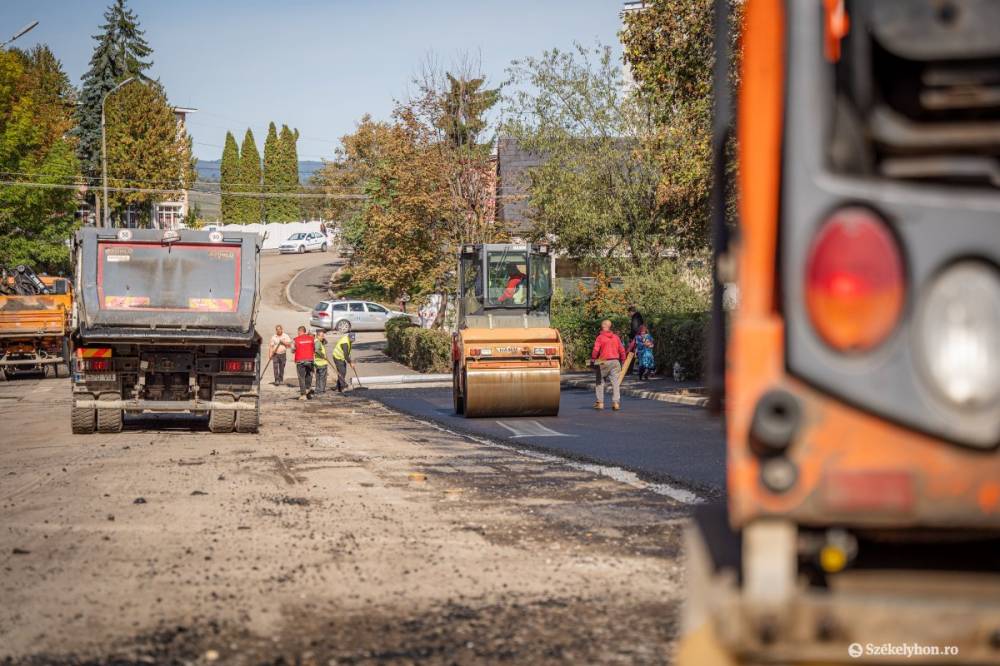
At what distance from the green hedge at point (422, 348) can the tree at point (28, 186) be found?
13981mm

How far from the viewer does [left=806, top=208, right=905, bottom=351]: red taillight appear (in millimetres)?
2648

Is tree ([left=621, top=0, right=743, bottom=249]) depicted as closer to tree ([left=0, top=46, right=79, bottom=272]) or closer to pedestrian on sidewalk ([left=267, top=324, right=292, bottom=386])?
pedestrian on sidewalk ([left=267, top=324, right=292, bottom=386])

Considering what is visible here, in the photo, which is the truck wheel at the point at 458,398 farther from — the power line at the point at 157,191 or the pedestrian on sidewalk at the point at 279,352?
the power line at the point at 157,191

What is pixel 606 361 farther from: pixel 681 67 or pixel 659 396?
pixel 681 67

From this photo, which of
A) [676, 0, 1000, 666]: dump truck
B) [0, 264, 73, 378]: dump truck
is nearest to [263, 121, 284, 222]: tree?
[0, 264, 73, 378]: dump truck

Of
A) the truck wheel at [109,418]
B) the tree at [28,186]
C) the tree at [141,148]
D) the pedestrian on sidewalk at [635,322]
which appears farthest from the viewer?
the tree at [141,148]

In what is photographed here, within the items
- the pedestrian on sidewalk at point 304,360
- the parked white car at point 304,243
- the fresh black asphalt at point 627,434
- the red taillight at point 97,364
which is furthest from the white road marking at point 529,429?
the parked white car at point 304,243

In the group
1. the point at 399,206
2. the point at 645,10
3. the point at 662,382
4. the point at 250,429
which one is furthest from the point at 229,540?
the point at 399,206

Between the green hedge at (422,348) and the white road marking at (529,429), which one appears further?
the green hedge at (422,348)

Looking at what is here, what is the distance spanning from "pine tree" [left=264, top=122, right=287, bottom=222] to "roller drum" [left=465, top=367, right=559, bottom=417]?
3487 inches

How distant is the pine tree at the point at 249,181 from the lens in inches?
4141

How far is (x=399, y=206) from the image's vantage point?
42.2m

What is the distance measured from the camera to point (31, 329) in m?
33.9

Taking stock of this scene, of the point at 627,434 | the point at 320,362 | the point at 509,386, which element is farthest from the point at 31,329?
the point at 627,434
